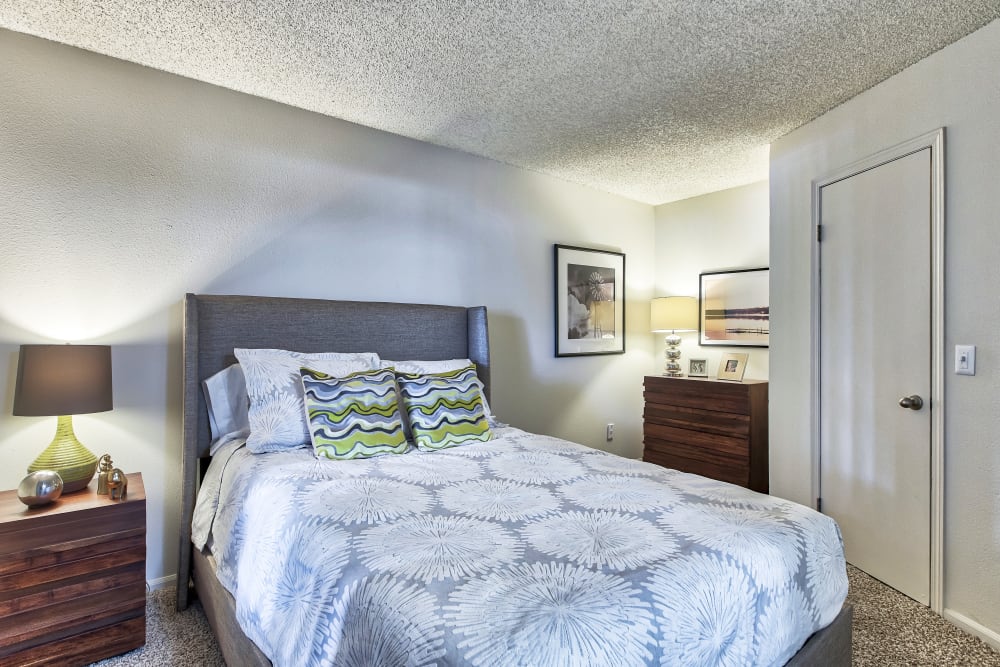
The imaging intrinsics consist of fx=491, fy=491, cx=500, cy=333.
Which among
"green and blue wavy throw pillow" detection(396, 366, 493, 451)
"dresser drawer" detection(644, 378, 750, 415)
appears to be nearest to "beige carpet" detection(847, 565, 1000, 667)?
"dresser drawer" detection(644, 378, 750, 415)

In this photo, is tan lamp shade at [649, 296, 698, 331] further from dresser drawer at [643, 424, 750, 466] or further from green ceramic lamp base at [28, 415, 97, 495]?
green ceramic lamp base at [28, 415, 97, 495]

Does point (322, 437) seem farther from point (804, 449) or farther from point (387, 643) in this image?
point (804, 449)

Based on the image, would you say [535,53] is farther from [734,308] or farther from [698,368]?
[698,368]

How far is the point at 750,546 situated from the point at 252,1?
2433mm

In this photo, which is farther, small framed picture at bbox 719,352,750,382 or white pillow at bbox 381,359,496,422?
small framed picture at bbox 719,352,750,382

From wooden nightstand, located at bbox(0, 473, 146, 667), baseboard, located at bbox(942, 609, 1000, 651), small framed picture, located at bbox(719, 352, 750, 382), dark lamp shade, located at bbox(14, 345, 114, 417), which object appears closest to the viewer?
wooden nightstand, located at bbox(0, 473, 146, 667)

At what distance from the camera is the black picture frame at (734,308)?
3.84 metres

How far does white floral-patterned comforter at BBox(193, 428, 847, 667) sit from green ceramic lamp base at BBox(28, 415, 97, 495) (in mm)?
602

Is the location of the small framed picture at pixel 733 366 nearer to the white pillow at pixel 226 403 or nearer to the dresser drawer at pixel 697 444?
the dresser drawer at pixel 697 444

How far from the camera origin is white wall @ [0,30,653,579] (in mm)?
2070

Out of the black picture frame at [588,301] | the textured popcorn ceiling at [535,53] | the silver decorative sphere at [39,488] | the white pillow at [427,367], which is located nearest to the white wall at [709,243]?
the black picture frame at [588,301]

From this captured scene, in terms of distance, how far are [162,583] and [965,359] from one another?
3701mm

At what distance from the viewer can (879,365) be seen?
2.43m

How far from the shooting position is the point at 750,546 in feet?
3.98
